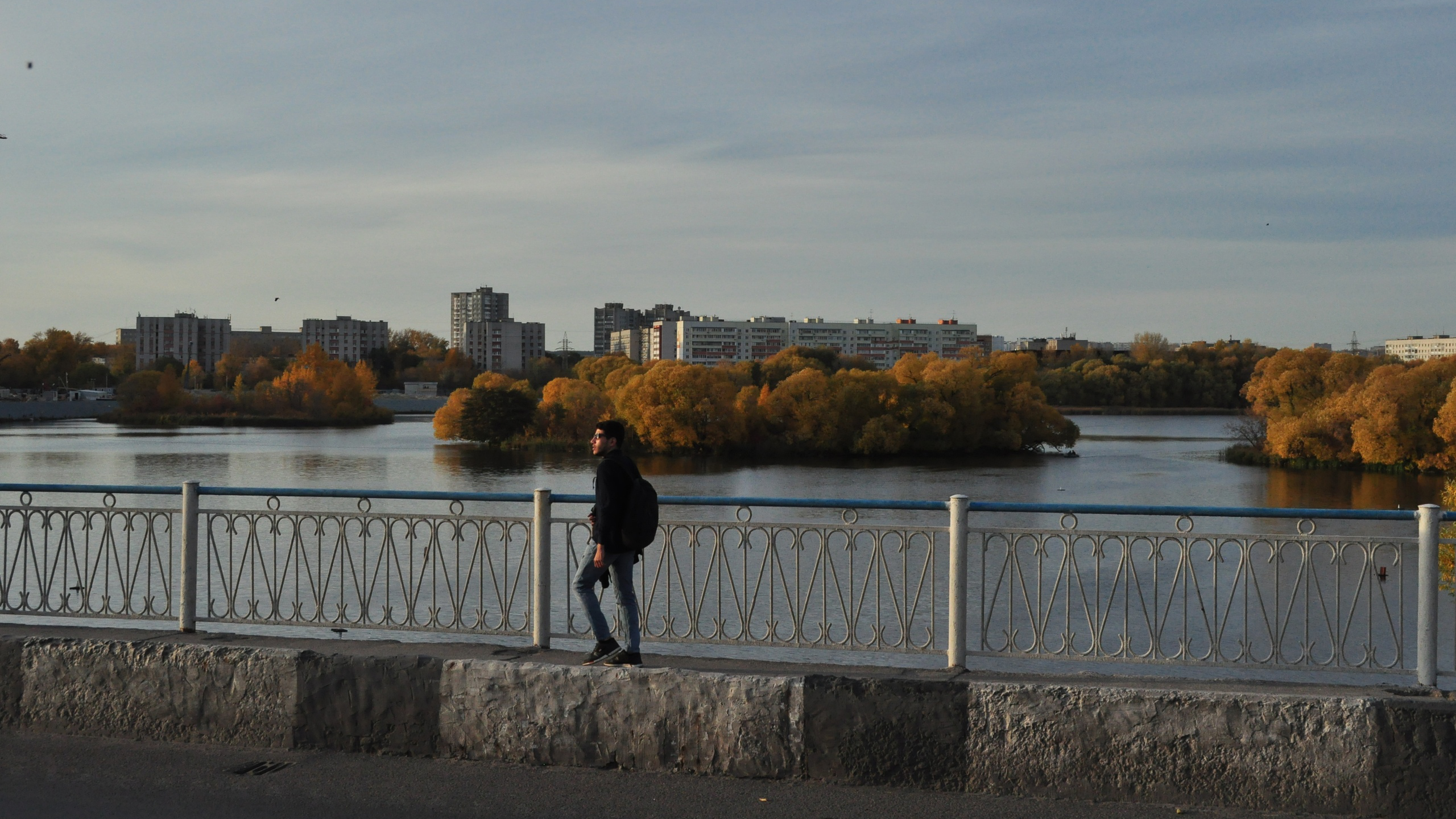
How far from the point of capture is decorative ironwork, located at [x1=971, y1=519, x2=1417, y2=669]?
18.1ft

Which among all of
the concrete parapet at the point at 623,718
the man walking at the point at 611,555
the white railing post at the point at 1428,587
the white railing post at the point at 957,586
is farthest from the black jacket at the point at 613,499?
the white railing post at the point at 1428,587

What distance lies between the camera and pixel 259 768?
5301 mm

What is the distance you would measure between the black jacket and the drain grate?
177cm

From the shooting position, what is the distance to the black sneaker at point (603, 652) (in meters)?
5.62

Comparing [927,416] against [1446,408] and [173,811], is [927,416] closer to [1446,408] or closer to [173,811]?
[1446,408]

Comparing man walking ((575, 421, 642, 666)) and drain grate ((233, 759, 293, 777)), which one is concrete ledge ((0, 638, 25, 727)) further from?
man walking ((575, 421, 642, 666))

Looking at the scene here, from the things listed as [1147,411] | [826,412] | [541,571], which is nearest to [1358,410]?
[826,412]

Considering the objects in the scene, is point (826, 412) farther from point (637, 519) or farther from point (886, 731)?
point (886, 731)

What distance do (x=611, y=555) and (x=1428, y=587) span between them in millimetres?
3673

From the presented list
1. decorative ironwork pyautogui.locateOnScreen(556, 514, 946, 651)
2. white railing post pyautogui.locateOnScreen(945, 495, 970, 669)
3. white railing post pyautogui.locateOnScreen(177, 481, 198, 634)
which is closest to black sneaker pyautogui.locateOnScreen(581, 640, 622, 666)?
decorative ironwork pyautogui.locateOnScreen(556, 514, 946, 651)

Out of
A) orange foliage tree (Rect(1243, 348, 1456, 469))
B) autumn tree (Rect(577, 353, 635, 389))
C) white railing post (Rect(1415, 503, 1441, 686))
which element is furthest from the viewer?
autumn tree (Rect(577, 353, 635, 389))

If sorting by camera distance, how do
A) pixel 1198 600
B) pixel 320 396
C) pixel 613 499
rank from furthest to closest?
pixel 320 396, pixel 1198 600, pixel 613 499

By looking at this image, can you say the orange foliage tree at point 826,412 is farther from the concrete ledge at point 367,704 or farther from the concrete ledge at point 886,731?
the concrete ledge at point 886,731

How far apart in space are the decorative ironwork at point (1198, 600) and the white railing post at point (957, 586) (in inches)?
8.8
